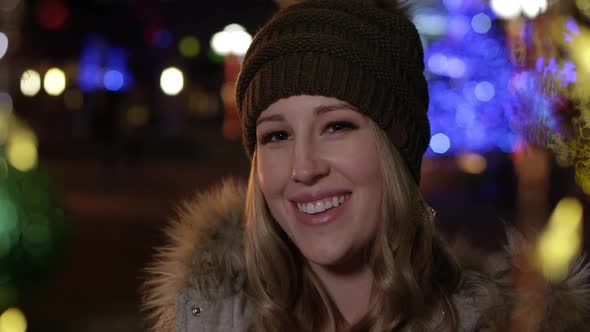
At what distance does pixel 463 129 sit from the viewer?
15.3 m

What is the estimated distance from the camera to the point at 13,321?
287 inches

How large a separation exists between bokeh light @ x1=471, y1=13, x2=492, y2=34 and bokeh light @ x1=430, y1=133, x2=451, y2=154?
2.57 metres

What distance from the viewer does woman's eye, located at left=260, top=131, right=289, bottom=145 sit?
9.18 feet

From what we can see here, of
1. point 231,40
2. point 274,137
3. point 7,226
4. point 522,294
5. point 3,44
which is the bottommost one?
point 7,226

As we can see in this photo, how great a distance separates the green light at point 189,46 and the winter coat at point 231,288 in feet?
119

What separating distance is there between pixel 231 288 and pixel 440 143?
14705 millimetres

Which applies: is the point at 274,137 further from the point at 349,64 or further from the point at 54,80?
the point at 54,80

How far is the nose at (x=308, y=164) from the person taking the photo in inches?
103

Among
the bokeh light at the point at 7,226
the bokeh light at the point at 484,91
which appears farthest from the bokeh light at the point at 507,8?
the bokeh light at the point at 7,226

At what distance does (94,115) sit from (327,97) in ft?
72.5

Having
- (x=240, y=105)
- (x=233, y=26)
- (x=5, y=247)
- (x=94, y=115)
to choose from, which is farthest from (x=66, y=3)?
(x=240, y=105)

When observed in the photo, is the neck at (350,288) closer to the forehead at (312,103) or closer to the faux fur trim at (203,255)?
the faux fur trim at (203,255)

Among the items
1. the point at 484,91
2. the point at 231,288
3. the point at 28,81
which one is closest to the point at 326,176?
the point at 231,288

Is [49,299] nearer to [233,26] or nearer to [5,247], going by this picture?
[5,247]
